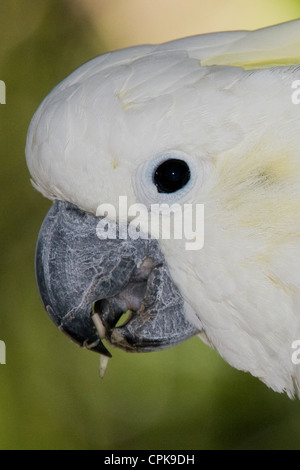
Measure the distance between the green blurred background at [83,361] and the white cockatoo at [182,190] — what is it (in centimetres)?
178

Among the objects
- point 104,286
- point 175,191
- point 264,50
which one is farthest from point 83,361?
point 264,50

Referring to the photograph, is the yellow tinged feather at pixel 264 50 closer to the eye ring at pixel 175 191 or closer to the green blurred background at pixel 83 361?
the eye ring at pixel 175 191

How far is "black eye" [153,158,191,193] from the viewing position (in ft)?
3.80

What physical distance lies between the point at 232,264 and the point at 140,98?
0.35 metres

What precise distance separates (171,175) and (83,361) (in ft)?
7.52

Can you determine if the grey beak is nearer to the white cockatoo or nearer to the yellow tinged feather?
the white cockatoo

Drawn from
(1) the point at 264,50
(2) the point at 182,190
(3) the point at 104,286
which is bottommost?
(3) the point at 104,286

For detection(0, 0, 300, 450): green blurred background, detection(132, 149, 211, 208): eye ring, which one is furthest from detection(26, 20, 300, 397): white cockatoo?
detection(0, 0, 300, 450): green blurred background

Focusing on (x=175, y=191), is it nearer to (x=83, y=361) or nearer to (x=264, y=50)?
(x=264, y=50)

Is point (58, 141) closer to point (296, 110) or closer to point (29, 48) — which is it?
point (296, 110)

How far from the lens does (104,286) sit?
1275 millimetres

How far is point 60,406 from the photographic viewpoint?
3287 millimetres

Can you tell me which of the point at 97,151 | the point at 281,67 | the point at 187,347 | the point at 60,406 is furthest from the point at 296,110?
the point at 60,406
